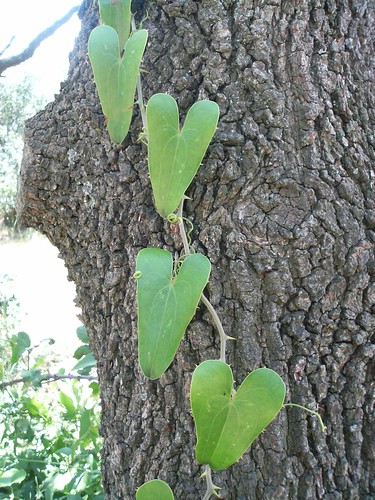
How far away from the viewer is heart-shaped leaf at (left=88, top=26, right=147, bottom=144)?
2.32 ft

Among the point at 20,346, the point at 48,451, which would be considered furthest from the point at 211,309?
the point at 48,451

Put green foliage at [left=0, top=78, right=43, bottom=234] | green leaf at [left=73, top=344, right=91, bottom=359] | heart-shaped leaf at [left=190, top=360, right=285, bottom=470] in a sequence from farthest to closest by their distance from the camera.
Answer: green foliage at [left=0, top=78, right=43, bottom=234], green leaf at [left=73, top=344, right=91, bottom=359], heart-shaped leaf at [left=190, top=360, right=285, bottom=470]

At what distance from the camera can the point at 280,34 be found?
76 centimetres

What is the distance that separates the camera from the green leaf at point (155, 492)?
651 mm

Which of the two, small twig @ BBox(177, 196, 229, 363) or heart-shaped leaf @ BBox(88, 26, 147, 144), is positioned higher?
heart-shaped leaf @ BBox(88, 26, 147, 144)

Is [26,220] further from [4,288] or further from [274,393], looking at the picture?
[4,288]

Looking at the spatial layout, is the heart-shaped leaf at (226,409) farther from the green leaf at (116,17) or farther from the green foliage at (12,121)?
the green foliage at (12,121)

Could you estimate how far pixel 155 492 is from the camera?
0.65 meters

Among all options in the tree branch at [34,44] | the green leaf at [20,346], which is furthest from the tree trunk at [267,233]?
the tree branch at [34,44]

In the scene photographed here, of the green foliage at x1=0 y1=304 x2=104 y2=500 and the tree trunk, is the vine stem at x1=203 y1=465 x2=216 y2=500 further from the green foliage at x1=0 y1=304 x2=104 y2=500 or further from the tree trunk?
the green foliage at x1=0 y1=304 x2=104 y2=500

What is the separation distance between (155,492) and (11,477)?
60 cm

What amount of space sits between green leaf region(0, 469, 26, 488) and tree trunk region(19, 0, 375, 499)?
41 cm

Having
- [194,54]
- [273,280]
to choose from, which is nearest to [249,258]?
[273,280]

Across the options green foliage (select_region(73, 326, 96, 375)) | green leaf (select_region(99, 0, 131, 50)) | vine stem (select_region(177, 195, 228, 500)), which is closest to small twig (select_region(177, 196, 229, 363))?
vine stem (select_region(177, 195, 228, 500))
